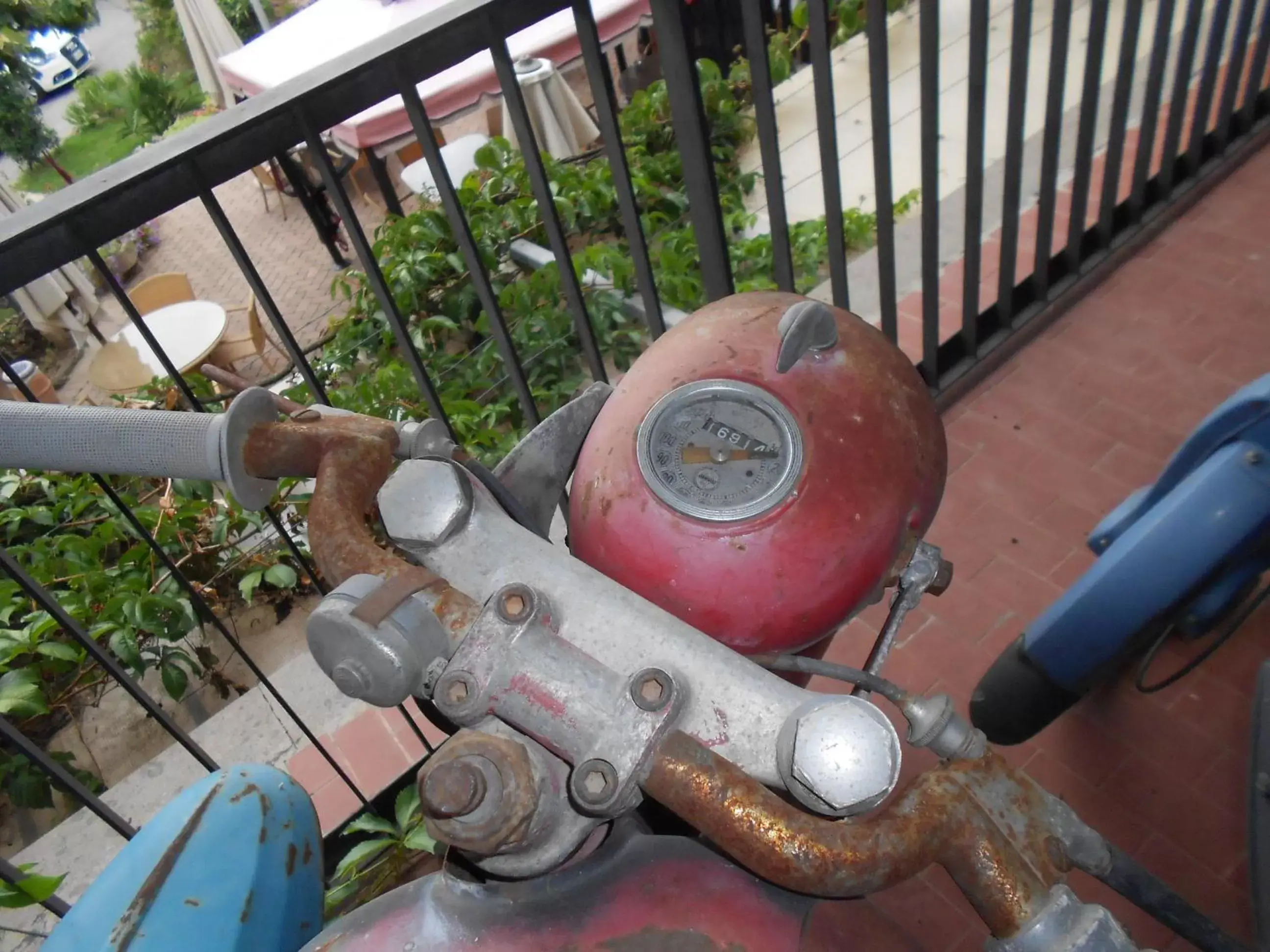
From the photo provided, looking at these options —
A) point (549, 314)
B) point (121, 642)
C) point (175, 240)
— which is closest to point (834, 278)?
point (549, 314)

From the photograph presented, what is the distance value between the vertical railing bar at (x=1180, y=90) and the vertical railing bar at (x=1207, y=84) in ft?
0.12

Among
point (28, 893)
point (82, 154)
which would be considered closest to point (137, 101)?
point (82, 154)

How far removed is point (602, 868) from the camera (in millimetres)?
619

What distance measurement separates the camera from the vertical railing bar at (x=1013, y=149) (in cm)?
167

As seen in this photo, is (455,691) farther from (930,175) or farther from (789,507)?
(930,175)

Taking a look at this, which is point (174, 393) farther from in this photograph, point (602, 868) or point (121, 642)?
point (602, 868)

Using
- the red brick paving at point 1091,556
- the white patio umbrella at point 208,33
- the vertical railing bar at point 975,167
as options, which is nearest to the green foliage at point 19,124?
the white patio umbrella at point 208,33

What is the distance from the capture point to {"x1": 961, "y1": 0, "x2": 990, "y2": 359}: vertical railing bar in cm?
163

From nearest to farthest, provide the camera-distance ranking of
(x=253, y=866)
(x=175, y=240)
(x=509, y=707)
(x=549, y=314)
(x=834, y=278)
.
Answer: (x=509, y=707) < (x=253, y=866) < (x=834, y=278) < (x=549, y=314) < (x=175, y=240)

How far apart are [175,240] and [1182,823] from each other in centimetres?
837

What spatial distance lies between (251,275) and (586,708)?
37.9 inches

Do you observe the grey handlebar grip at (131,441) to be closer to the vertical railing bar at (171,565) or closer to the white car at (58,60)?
the vertical railing bar at (171,565)

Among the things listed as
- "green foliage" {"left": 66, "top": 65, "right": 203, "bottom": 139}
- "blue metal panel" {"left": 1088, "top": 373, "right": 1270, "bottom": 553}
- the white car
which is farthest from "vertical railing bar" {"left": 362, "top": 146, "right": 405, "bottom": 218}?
the white car

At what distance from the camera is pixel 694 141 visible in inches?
56.3
